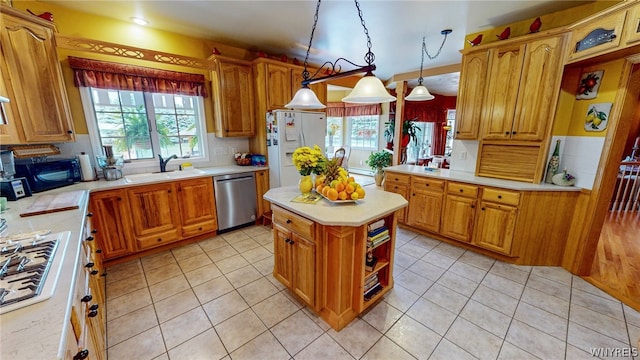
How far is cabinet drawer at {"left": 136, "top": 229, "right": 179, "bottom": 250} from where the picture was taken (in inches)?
Answer: 107

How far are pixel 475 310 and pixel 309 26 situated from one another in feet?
11.1

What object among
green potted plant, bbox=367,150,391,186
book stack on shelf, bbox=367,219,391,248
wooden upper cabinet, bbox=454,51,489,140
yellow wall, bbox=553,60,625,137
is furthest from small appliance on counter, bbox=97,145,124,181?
yellow wall, bbox=553,60,625,137

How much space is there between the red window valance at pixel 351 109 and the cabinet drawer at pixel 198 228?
5.57 m

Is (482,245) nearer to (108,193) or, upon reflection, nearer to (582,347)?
(582,347)

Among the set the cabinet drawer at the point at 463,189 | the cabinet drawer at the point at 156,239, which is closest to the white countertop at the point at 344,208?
the cabinet drawer at the point at 463,189

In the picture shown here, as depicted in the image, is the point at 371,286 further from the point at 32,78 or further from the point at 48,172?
the point at 32,78

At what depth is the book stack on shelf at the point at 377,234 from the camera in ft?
5.97

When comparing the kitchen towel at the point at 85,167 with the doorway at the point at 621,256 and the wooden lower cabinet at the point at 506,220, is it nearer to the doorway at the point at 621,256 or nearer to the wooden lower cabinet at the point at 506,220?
the wooden lower cabinet at the point at 506,220

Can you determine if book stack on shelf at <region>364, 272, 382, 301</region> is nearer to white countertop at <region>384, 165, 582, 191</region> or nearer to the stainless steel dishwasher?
white countertop at <region>384, 165, 582, 191</region>

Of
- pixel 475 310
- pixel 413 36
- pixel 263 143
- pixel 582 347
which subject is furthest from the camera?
pixel 263 143

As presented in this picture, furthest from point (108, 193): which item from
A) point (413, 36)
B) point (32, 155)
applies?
point (413, 36)

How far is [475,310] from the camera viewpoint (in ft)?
6.49

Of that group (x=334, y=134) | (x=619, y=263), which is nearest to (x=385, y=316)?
(x=619, y=263)

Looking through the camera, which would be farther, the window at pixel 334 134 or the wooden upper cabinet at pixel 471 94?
the window at pixel 334 134
